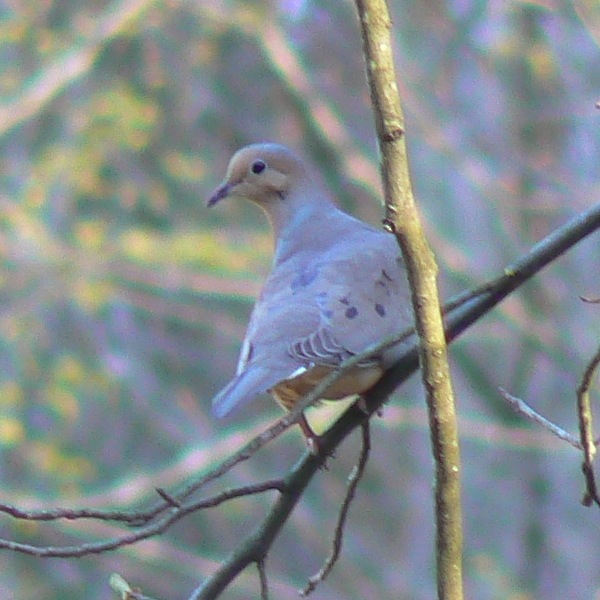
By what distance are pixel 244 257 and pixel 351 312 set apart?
2.69 metres

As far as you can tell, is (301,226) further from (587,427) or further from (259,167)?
(587,427)

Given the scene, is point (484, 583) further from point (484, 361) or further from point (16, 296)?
point (16, 296)

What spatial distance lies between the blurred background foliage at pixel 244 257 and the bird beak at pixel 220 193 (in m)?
2.09

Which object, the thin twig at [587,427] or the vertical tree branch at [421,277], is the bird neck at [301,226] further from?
the vertical tree branch at [421,277]

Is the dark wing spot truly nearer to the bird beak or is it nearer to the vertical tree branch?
the bird beak

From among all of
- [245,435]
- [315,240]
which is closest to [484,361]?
[245,435]

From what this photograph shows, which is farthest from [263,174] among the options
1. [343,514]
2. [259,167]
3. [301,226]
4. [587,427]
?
[587,427]

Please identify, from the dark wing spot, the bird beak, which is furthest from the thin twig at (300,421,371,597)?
the bird beak

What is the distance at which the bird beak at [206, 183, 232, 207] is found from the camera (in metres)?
1.96

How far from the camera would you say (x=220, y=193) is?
1996mm

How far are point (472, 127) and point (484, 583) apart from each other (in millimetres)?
1671

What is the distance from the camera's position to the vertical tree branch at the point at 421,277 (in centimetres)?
77

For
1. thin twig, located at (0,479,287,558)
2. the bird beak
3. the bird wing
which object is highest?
the bird beak

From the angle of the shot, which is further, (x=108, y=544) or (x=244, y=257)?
(x=244, y=257)
